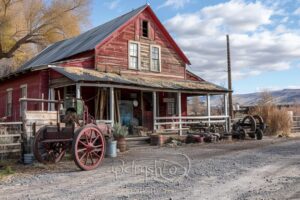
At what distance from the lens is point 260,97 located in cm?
2836

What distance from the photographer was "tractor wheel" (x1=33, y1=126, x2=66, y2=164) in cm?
1066

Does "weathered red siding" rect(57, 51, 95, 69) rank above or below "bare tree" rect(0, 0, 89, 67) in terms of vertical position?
below

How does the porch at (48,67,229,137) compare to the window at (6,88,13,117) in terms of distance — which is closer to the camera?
the porch at (48,67,229,137)

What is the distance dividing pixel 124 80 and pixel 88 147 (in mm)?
7926

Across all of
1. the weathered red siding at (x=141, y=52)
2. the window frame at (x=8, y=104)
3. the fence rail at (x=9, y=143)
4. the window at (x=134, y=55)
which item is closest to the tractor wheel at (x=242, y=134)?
the weathered red siding at (x=141, y=52)

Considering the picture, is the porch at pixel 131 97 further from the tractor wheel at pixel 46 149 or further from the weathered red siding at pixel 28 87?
the tractor wheel at pixel 46 149

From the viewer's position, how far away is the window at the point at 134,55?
2106cm

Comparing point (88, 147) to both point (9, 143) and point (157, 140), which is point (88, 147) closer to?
point (9, 143)

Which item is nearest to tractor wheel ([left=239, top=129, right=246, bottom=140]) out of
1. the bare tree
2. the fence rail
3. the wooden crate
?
the wooden crate

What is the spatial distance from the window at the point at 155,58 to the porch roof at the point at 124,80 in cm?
81

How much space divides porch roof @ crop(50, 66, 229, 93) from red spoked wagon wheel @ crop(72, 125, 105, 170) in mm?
5204

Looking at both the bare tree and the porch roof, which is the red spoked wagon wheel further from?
the bare tree

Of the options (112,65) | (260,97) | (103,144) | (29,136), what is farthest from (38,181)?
(260,97)

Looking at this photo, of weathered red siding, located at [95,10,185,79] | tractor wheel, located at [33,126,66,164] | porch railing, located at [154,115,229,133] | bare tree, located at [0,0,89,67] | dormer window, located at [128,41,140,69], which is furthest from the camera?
bare tree, located at [0,0,89,67]
